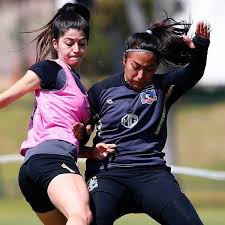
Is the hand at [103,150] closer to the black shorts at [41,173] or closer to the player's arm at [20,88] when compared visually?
the black shorts at [41,173]

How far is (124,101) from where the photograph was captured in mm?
7414

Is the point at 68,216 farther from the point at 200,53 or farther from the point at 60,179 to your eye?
the point at 200,53

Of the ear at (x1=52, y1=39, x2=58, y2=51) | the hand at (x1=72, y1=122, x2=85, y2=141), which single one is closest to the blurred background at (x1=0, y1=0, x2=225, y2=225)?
the ear at (x1=52, y1=39, x2=58, y2=51)

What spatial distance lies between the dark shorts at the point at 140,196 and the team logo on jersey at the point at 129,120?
0.98 ft

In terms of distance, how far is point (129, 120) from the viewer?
24.2 ft

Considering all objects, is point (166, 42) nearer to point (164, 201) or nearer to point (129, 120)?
point (129, 120)

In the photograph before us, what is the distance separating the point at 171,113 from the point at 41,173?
15.0 m

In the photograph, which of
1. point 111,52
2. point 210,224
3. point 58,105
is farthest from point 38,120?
point 111,52

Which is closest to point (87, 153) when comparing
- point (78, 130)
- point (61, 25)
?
point (78, 130)

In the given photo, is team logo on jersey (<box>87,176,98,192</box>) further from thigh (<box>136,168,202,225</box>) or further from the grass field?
the grass field

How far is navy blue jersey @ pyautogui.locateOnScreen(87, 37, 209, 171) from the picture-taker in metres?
7.36

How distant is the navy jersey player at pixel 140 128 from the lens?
7246 mm

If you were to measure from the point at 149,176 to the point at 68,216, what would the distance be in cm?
76

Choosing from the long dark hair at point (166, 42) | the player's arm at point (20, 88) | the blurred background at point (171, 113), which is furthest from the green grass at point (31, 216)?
the player's arm at point (20, 88)
